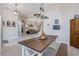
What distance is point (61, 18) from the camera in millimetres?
2109

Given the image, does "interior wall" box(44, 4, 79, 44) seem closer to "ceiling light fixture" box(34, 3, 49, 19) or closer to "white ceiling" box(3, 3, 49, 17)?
"ceiling light fixture" box(34, 3, 49, 19)

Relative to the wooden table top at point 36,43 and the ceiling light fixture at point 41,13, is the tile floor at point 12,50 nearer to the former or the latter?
the wooden table top at point 36,43

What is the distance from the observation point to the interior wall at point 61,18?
2.08 meters

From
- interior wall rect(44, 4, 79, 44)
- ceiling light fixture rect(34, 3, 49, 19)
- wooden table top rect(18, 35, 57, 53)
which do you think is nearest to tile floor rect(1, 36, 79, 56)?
wooden table top rect(18, 35, 57, 53)

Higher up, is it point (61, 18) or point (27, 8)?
point (27, 8)

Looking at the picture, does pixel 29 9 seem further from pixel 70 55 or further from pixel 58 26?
pixel 70 55

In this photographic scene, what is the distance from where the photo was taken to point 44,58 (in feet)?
6.54

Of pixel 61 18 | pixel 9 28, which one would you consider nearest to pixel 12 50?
pixel 9 28

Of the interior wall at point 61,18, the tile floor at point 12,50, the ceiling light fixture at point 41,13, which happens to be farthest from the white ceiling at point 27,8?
the tile floor at point 12,50

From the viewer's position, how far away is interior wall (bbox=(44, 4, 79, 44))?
2084 millimetres

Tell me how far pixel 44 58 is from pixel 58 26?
1.90ft

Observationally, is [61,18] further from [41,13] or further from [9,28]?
[9,28]

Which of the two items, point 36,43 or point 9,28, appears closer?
point 9,28

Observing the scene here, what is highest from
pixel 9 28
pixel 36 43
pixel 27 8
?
pixel 27 8
